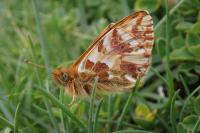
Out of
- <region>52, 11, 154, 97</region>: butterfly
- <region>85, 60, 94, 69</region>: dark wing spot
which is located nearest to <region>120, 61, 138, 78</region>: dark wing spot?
<region>52, 11, 154, 97</region>: butterfly

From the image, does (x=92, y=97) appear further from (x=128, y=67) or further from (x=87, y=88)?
(x=128, y=67)

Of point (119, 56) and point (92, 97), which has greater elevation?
point (119, 56)

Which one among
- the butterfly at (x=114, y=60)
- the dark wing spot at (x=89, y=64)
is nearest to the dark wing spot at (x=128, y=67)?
the butterfly at (x=114, y=60)

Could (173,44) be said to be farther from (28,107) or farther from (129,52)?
(28,107)

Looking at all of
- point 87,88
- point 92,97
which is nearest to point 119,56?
point 87,88

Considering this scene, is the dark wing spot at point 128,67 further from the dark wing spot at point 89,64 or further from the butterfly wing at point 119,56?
the dark wing spot at point 89,64

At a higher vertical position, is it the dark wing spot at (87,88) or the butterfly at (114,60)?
the butterfly at (114,60)
